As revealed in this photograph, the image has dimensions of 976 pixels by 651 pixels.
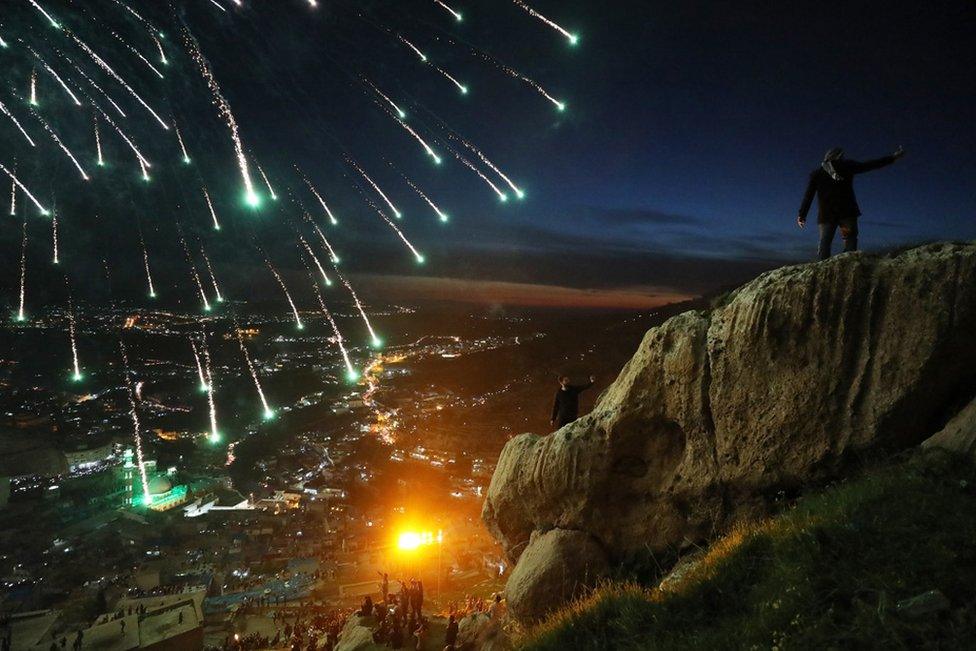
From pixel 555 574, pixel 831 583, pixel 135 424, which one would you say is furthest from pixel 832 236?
pixel 135 424

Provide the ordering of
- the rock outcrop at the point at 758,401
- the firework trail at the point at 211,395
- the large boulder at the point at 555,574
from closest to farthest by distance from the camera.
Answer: the rock outcrop at the point at 758,401, the large boulder at the point at 555,574, the firework trail at the point at 211,395

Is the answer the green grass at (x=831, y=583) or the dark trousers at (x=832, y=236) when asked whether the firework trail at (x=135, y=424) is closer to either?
the green grass at (x=831, y=583)

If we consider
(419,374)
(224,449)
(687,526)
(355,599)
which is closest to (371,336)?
(419,374)

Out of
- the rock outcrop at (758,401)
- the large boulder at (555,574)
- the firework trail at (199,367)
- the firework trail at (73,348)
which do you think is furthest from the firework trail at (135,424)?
the rock outcrop at (758,401)

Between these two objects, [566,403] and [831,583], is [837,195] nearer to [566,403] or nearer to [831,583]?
[831,583]

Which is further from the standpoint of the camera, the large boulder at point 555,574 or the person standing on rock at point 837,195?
the large boulder at point 555,574

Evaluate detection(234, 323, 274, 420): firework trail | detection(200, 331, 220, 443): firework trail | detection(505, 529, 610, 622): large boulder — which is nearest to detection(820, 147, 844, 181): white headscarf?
detection(505, 529, 610, 622): large boulder

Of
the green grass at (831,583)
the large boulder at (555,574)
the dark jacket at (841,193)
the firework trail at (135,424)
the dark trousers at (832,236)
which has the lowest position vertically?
the firework trail at (135,424)


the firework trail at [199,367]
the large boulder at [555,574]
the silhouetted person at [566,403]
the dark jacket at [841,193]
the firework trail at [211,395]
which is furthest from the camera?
the firework trail at [199,367]

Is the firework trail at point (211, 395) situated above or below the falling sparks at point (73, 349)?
below
